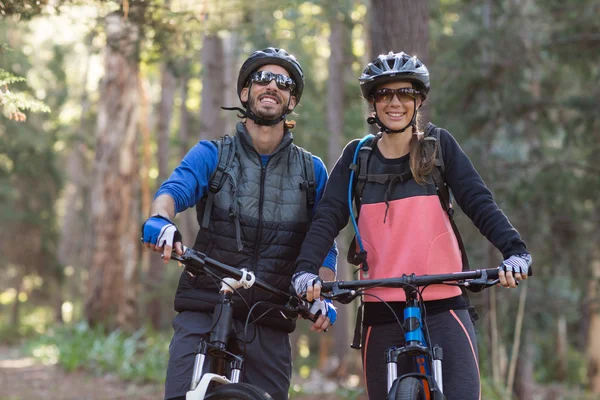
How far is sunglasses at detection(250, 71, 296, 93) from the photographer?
4688mm

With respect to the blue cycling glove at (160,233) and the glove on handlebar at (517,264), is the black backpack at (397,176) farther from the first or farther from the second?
the blue cycling glove at (160,233)

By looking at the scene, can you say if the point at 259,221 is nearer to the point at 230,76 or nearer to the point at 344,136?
the point at 344,136

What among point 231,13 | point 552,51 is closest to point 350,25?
point 552,51

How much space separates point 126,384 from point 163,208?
7.51 m

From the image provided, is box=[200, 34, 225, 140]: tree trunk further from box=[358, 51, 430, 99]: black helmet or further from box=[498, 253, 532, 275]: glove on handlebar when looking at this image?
box=[498, 253, 532, 275]: glove on handlebar

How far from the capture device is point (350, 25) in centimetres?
1772

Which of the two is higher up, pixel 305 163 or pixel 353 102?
pixel 353 102

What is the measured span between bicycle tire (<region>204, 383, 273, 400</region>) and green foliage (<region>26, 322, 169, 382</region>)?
24.7 feet

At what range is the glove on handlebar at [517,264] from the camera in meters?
3.82

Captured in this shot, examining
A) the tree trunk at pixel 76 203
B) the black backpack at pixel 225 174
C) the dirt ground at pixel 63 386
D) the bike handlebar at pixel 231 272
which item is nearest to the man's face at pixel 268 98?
the black backpack at pixel 225 174

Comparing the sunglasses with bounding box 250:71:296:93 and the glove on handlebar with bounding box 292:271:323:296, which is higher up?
the sunglasses with bounding box 250:71:296:93

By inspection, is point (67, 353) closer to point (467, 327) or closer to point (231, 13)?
point (231, 13)

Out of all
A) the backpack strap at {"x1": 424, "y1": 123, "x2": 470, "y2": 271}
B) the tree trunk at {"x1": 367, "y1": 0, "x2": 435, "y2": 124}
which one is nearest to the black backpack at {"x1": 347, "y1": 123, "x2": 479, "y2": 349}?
the backpack strap at {"x1": 424, "y1": 123, "x2": 470, "y2": 271}

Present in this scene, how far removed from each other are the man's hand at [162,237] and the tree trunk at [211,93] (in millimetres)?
12209
